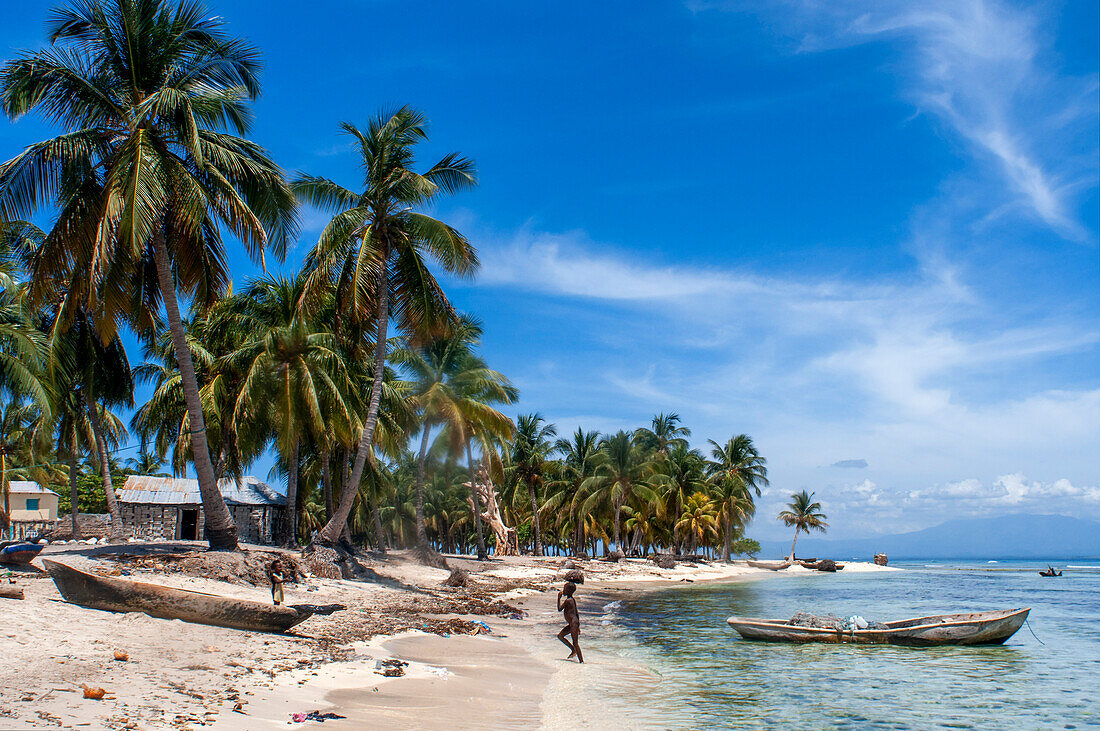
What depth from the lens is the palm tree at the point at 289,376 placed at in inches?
928

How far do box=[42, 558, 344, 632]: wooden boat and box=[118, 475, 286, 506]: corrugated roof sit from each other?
2259 centimetres

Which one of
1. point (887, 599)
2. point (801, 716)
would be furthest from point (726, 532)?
point (801, 716)

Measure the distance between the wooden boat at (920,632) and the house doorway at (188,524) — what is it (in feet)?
94.1

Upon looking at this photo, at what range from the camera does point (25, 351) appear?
18.0 metres

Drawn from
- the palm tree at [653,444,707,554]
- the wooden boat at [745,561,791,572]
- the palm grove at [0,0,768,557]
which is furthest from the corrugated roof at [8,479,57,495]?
the wooden boat at [745,561,791,572]

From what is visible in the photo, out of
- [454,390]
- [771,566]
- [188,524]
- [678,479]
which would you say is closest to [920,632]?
[454,390]

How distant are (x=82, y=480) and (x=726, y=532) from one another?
53.8 meters

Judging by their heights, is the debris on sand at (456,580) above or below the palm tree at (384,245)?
below

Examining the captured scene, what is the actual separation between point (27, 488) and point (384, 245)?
1829 inches

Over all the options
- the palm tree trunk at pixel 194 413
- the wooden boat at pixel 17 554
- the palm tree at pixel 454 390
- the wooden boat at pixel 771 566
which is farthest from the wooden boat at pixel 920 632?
the wooden boat at pixel 771 566

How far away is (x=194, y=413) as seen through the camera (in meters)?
16.9

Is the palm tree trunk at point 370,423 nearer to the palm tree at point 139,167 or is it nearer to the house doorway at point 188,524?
the palm tree at point 139,167

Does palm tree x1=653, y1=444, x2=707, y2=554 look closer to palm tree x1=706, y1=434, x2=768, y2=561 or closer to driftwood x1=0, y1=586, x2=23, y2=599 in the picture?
palm tree x1=706, y1=434, x2=768, y2=561

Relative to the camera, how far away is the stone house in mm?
33250
